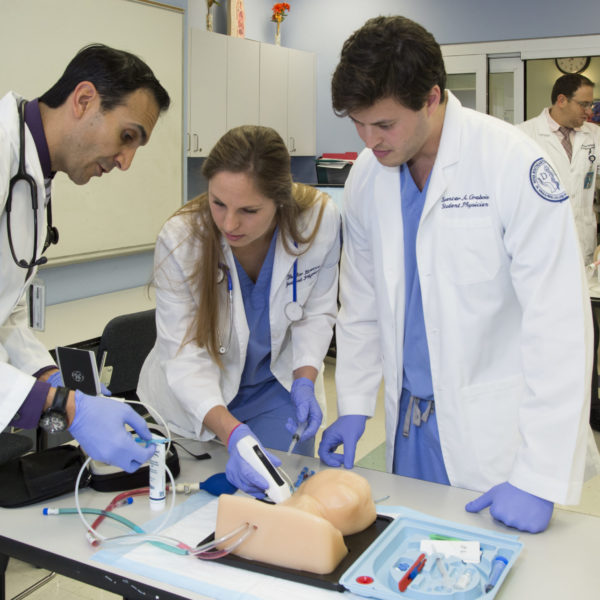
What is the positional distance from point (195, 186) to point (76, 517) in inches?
134

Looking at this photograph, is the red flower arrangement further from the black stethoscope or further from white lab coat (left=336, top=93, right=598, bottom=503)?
the black stethoscope

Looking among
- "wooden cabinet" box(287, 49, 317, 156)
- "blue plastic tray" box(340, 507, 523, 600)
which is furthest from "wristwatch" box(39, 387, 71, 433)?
"wooden cabinet" box(287, 49, 317, 156)

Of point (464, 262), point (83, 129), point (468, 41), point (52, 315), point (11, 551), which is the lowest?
point (11, 551)

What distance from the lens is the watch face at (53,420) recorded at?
1245 millimetres

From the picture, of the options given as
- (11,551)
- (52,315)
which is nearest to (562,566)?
(11,551)

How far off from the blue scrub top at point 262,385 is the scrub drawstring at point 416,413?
0.87 ft

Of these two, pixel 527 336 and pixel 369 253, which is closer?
pixel 527 336

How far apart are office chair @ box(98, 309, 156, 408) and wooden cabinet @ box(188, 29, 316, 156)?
7.40ft

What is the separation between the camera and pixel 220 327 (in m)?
1.64

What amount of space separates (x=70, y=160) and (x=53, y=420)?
50 cm

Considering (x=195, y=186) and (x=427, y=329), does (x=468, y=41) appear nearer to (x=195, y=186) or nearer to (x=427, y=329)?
(x=195, y=186)

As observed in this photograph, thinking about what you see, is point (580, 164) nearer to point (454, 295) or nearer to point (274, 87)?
point (274, 87)

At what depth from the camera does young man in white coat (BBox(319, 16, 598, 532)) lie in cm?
124

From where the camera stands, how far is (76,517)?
4.13ft
